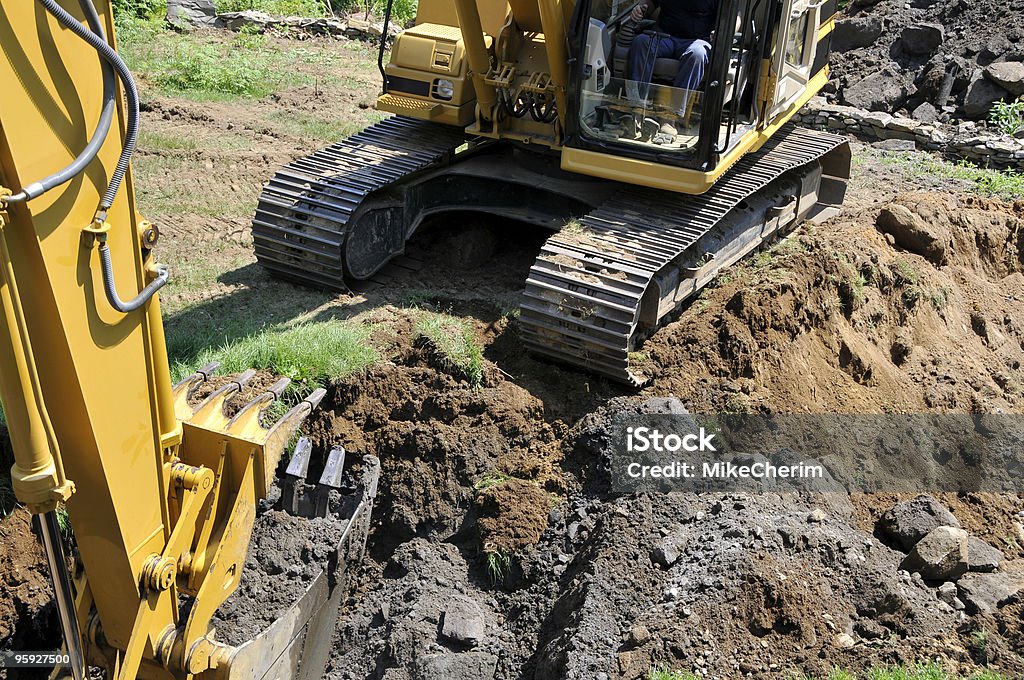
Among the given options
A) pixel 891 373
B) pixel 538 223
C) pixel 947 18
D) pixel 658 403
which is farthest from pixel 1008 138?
pixel 658 403

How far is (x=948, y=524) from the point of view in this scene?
520cm

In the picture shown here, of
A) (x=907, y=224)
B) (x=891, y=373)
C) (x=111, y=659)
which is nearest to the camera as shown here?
(x=111, y=659)

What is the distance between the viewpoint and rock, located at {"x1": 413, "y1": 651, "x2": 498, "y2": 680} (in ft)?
15.3

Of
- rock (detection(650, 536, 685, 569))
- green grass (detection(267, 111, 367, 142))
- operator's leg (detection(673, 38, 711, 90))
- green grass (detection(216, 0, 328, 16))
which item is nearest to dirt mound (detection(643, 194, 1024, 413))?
rock (detection(650, 536, 685, 569))

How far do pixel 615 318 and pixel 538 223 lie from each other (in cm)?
163

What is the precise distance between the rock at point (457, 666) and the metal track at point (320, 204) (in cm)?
300

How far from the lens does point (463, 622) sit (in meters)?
4.88

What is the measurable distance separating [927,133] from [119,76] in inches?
395

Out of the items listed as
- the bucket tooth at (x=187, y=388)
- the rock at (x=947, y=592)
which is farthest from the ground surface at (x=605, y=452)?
the bucket tooth at (x=187, y=388)

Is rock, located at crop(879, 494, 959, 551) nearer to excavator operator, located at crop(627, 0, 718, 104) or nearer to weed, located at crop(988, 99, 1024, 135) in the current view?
excavator operator, located at crop(627, 0, 718, 104)

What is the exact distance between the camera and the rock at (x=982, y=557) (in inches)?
194

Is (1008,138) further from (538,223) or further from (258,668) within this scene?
(258,668)
